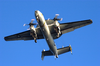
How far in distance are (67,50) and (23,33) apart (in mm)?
11842

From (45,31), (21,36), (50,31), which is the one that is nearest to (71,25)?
(50,31)

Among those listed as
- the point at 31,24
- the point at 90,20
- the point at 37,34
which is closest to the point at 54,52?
the point at 37,34

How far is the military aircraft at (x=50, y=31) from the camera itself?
35.8m

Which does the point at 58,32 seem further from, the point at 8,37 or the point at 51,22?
the point at 8,37

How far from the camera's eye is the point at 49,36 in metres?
36.7

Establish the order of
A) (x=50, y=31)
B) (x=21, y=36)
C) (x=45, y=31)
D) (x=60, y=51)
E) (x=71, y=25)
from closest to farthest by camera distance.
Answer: (x=45, y=31) < (x=71, y=25) < (x=50, y=31) < (x=60, y=51) < (x=21, y=36)

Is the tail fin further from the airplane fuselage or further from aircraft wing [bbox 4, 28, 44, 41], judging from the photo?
aircraft wing [bbox 4, 28, 44, 41]

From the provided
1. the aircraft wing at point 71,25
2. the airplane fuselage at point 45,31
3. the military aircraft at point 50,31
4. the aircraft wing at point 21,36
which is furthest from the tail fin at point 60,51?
the aircraft wing at point 21,36

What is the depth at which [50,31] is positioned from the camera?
39.3 metres

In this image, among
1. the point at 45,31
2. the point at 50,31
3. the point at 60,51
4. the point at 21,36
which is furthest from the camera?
the point at 21,36

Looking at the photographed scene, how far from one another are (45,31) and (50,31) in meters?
3.52

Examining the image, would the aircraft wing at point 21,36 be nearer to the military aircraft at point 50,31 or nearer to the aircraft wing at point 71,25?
the military aircraft at point 50,31

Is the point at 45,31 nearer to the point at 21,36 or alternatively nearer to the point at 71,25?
the point at 71,25

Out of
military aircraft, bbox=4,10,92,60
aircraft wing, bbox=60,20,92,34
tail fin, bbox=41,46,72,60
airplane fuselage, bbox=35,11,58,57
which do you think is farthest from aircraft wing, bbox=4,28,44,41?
aircraft wing, bbox=60,20,92,34
